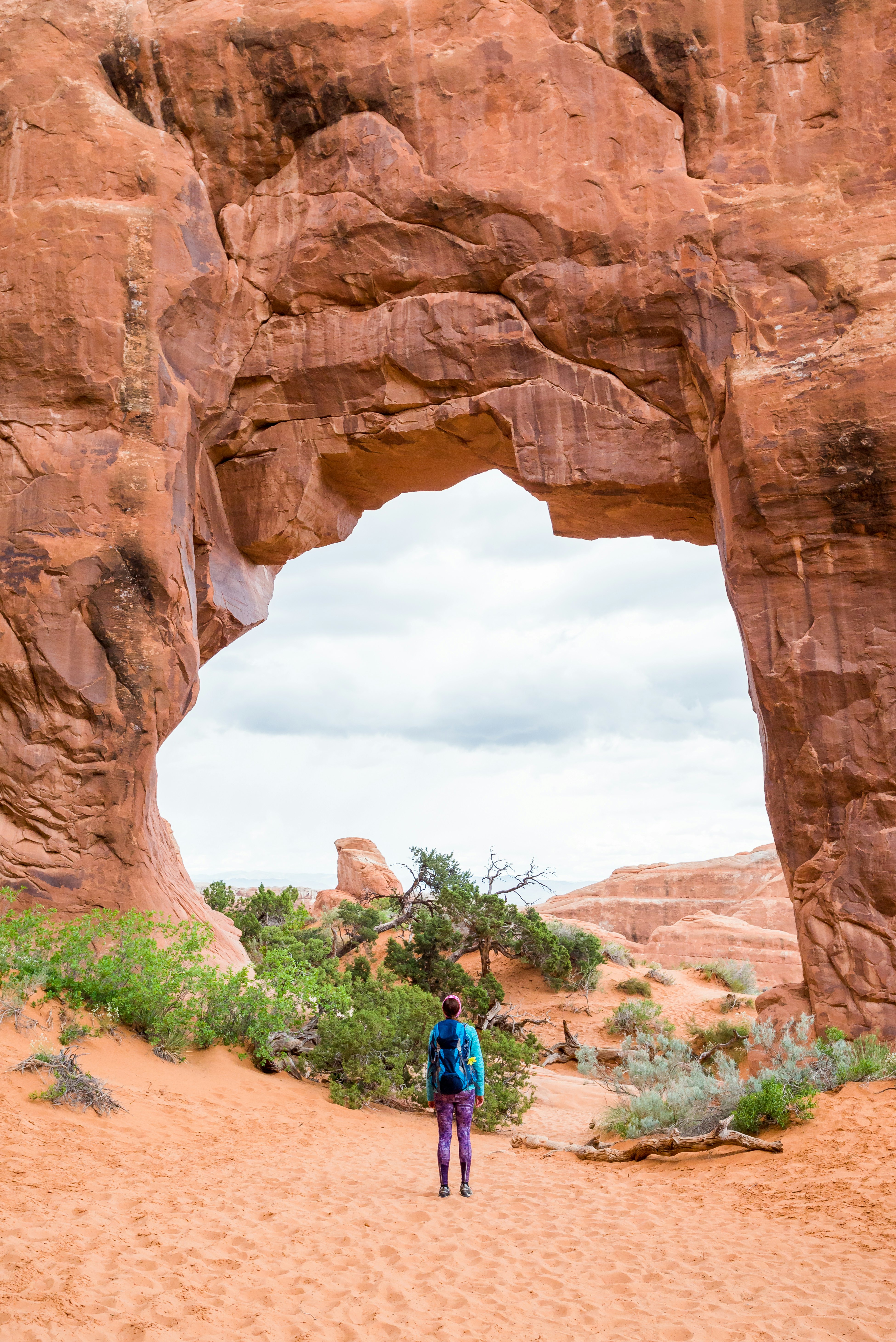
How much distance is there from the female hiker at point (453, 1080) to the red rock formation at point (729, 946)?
19.2 m

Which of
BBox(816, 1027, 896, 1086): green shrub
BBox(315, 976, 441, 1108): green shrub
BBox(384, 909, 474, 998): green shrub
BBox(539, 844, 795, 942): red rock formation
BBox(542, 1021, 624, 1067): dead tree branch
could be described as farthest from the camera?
BBox(539, 844, 795, 942): red rock formation

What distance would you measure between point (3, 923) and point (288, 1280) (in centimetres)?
671

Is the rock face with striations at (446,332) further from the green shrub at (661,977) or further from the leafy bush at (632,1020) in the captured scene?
the green shrub at (661,977)

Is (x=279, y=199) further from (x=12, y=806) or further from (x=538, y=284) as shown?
(x=12, y=806)

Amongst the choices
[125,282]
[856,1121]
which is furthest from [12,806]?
[856,1121]

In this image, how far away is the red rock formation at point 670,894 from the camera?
107ft

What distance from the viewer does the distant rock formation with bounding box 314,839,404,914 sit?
92.4 ft

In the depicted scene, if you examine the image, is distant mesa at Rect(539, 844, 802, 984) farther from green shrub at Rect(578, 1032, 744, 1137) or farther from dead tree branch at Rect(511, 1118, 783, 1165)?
dead tree branch at Rect(511, 1118, 783, 1165)

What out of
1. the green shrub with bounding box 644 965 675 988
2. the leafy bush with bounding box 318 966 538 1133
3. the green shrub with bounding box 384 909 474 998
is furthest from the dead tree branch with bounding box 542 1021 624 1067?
the green shrub with bounding box 644 965 675 988

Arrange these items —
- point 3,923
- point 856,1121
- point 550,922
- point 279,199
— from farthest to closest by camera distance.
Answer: point 550,922 < point 279,199 < point 3,923 < point 856,1121

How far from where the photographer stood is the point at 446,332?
13273 millimetres

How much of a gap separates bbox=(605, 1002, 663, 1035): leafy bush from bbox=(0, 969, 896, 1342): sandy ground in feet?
26.7

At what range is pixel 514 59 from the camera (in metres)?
13.0

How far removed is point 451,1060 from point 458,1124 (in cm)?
49
